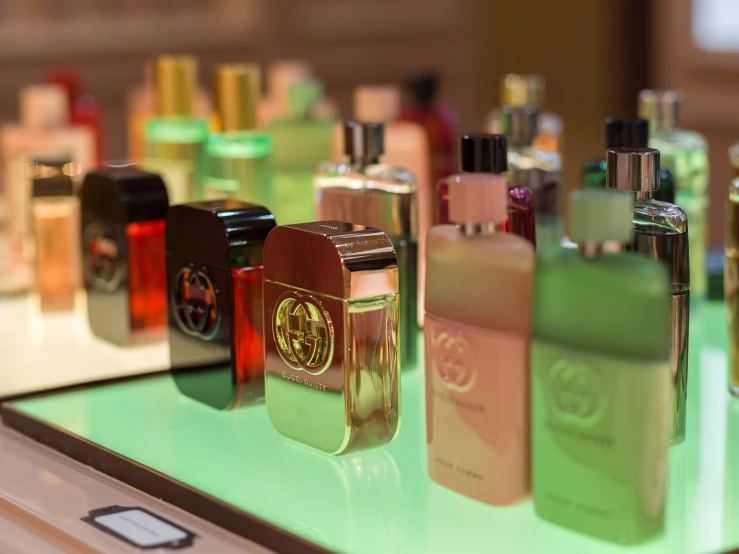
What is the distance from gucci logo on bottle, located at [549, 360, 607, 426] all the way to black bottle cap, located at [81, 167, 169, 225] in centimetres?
43

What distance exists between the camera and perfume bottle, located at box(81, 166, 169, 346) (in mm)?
845

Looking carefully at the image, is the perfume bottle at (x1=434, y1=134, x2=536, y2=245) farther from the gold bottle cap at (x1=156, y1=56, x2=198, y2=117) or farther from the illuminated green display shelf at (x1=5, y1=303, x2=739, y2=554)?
Answer: the gold bottle cap at (x1=156, y1=56, x2=198, y2=117)

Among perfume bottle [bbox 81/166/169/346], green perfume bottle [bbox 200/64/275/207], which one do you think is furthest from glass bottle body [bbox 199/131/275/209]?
perfume bottle [bbox 81/166/169/346]

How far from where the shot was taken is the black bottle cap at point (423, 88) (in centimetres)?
118

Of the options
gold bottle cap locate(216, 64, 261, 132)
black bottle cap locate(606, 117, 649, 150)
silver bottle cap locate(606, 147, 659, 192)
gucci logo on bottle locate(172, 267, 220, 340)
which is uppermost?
gold bottle cap locate(216, 64, 261, 132)

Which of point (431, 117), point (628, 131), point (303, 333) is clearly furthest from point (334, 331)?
point (431, 117)

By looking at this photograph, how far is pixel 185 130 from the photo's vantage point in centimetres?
104

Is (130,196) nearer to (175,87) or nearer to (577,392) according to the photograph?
(175,87)

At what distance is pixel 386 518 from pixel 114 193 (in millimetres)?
396

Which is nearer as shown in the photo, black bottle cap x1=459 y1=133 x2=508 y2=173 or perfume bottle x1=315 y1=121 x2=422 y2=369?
black bottle cap x1=459 y1=133 x2=508 y2=173

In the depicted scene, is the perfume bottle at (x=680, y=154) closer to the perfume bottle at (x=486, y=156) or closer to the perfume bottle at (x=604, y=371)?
the perfume bottle at (x=486, y=156)

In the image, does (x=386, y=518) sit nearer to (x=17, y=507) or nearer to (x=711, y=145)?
(x=17, y=507)

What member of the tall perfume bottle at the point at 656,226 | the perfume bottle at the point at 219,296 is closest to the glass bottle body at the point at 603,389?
the tall perfume bottle at the point at 656,226

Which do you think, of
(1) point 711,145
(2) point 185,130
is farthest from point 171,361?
(1) point 711,145
